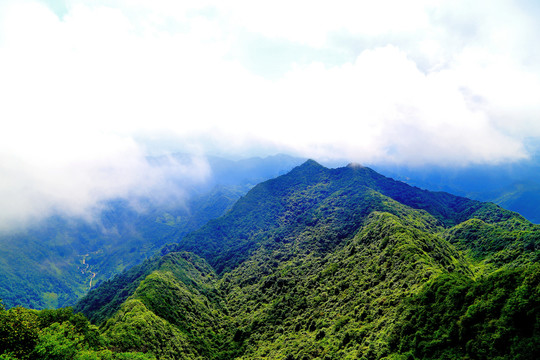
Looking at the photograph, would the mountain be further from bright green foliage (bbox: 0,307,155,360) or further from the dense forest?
bright green foliage (bbox: 0,307,155,360)

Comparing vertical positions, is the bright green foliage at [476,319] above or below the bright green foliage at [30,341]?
above

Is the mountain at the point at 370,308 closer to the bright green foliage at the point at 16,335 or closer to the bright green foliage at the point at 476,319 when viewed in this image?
the bright green foliage at the point at 476,319

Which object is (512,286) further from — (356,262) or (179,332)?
(179,332)

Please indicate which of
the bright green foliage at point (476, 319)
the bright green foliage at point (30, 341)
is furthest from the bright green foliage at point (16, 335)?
the bright green foliage at point (476, 319)

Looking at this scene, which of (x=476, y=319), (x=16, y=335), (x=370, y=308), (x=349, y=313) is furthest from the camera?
(x=349, y=313)

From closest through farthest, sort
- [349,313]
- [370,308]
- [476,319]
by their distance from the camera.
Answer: [476,319] < [370,308] < [349,313]

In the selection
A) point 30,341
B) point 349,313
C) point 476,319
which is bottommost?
point 349,313

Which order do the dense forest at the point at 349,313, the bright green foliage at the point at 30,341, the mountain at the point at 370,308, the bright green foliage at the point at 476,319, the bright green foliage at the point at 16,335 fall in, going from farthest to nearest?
the mountain at the point at 370,308 < the dense forest at the point at 349,313 < the bright green foliage at the point at 476,319 < the bright green foliage at the point at 30,341 < the bright green foliage at the point at 16,335

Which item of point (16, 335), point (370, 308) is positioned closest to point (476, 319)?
Result: point (370, 308)

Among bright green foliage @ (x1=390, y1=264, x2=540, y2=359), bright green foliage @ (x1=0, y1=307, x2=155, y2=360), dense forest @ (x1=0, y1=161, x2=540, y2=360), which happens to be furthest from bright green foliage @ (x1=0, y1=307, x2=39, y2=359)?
bright green foliage @ (x1=390, y1=264, x2=540, y2=359)

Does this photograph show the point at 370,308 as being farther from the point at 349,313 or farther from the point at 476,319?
the point at 476,319

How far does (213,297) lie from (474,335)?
177351 millimetres

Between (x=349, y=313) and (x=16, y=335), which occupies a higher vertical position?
(x=16, y=335)

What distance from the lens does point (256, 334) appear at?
470 ft
